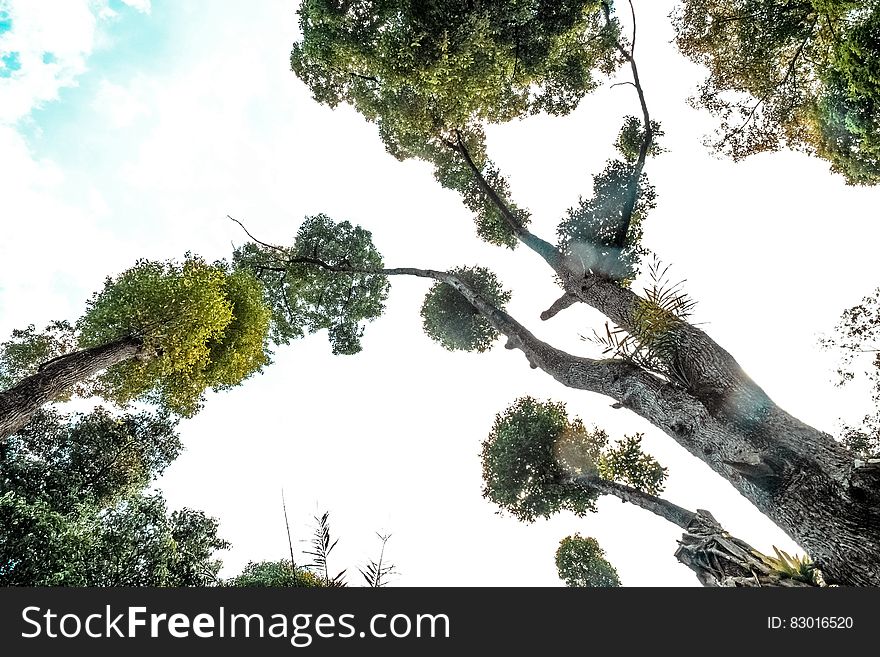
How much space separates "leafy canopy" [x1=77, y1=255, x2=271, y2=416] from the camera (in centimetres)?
753

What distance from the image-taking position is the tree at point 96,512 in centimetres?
828

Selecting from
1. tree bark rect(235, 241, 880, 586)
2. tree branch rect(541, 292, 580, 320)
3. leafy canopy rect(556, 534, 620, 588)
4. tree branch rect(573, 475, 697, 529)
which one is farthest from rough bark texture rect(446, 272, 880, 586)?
leafy canopy rect(556, 534, 620, 588)

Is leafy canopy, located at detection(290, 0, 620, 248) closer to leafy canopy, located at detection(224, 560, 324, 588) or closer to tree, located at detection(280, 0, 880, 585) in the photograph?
tree, located at detection(280, 0, 880, 585)

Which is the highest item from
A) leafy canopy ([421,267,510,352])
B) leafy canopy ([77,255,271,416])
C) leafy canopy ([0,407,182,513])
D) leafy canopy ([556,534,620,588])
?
leafy canopy ([421,267,510,352])

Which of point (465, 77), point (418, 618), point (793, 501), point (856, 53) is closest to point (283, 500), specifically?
point (418, 618)

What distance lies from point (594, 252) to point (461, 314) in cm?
605

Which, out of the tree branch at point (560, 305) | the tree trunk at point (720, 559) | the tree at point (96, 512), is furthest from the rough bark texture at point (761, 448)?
the tree at point (96, 512)

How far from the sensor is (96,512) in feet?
32.0

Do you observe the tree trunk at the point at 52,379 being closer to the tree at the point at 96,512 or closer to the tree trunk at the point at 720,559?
the tree at the point at 96,512

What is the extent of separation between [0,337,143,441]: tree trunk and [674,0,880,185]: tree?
44.3 feet

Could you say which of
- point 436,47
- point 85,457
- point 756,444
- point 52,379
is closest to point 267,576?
point 85,457

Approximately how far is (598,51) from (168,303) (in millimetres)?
13894

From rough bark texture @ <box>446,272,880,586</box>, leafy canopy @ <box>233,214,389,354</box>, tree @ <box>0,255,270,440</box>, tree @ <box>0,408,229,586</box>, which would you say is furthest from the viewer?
leafy canopy @ <box>233,214,389,354</box>

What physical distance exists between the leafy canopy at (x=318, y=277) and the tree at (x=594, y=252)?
0.15 m
